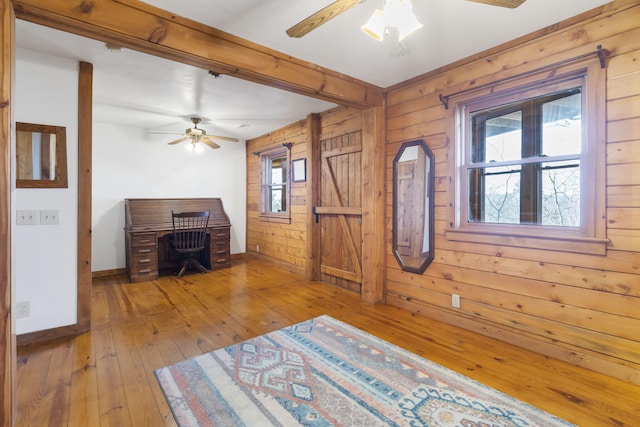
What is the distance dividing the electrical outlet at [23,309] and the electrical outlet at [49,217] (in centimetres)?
68

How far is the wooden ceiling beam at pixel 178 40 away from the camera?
1722 mm

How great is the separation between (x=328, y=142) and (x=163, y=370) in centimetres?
329

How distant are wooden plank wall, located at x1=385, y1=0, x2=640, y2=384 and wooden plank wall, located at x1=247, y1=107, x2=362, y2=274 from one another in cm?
128

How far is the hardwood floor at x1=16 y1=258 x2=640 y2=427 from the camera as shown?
1711 millimetres

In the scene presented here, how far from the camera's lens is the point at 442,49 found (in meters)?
2.54

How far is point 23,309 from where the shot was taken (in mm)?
2504

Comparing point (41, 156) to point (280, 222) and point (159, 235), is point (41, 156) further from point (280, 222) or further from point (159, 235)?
point (280, 222)

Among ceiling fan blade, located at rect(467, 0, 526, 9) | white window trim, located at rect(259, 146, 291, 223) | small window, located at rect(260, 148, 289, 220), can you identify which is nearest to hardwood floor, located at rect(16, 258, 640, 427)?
white window trim, located at rect(259, 146, 291, 223)

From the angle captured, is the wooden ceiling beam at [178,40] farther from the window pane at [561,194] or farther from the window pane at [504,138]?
the window pane at [561,194]

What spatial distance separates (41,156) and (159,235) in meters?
2.10

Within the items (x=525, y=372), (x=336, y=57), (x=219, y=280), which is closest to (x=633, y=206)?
(x=525, y=372)

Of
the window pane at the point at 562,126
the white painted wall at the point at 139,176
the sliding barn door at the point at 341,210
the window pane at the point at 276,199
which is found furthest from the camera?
the window pane at the point at 276,199

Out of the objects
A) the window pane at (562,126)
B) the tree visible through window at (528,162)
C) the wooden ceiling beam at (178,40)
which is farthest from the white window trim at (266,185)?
the window pane at (562,126)

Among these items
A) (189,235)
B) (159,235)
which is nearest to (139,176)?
(159,235)
